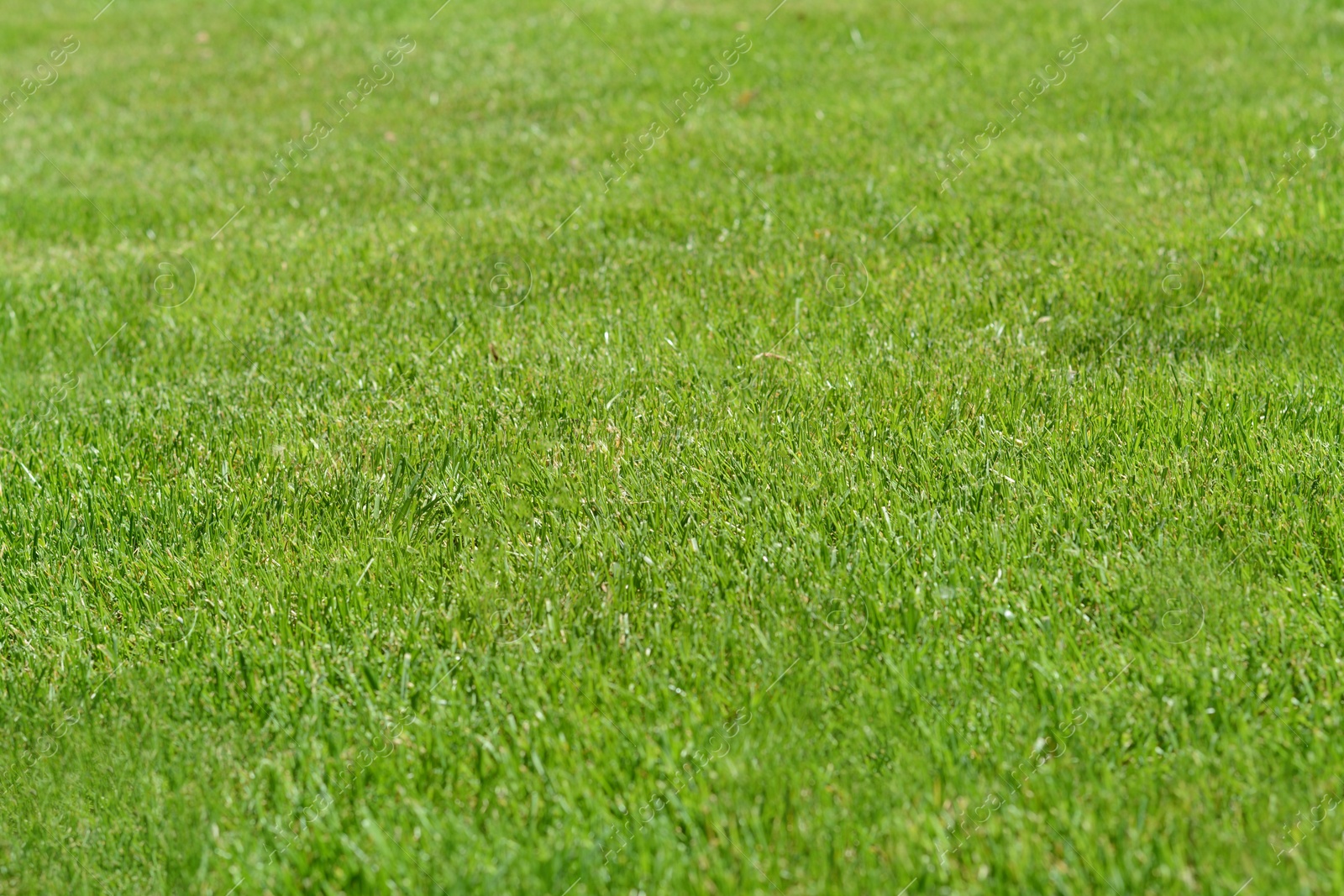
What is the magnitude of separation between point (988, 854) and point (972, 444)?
5.28ft

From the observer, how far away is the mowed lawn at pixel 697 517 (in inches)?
94.8

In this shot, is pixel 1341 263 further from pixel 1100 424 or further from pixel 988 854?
pixel 988 854

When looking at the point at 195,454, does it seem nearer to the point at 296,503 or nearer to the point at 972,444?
the point at 296,503

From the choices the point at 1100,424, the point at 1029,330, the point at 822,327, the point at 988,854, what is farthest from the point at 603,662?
the point at 1029,330

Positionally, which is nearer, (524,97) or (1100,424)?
(1100,424)

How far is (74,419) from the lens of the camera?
435 cm

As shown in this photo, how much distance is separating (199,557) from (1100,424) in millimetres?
2719

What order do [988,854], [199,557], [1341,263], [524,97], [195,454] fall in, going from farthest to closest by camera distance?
[524,97]
[1341,263]
[195,454]
[199,557]
[988,854]

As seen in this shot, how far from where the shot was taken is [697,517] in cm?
339

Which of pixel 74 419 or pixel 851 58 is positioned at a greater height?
pixel 74 419

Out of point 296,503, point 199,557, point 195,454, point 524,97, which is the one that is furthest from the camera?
point 524,97

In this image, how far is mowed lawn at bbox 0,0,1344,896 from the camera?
241cm

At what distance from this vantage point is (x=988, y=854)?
2.26m

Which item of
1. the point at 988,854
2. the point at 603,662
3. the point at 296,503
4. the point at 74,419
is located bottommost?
the point at 988,854
